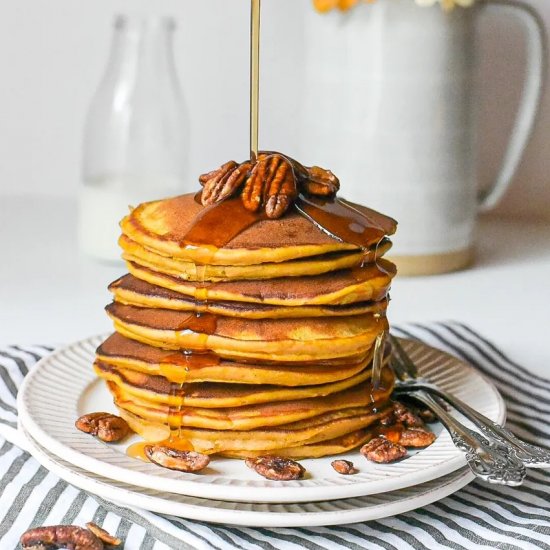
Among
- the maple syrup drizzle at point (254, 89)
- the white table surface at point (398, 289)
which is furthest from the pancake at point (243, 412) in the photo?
the white table surface at point (398, 289)

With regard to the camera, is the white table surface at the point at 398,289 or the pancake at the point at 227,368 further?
the white table surface at the point at 398,289

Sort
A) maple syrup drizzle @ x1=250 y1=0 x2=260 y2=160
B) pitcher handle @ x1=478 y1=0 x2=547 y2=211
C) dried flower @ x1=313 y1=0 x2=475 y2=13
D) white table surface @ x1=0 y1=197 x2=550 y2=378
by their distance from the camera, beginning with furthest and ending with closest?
1. pitcher handle @ x1=478 y1=0 x2=547 y2=211
2. dried flower @ x1=313 y1=0 x2=475 y2=13
3. white table surface @ x1=0 y1=197 x2=550 y2=378
4. maple syrup drizzle @ x1=250 y1=0 x2=260 y2=160

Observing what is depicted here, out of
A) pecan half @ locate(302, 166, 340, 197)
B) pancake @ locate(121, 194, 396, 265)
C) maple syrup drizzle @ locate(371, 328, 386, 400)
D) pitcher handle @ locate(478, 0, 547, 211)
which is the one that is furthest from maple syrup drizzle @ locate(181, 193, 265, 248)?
pitcher handle @ locate(478, 0, 547, 211)

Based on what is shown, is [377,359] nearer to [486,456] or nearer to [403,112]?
[486,456]

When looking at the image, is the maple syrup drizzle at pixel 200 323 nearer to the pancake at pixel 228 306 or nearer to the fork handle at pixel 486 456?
the pancake at pixel 228 306

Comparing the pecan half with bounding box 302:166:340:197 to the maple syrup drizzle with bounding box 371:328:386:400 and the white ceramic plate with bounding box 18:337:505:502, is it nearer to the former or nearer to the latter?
the maple syrup drizzle with bounding box 371:328:386:400

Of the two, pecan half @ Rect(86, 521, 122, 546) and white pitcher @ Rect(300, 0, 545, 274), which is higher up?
white pitcher @ Rect(300, 0, 545, 274)
